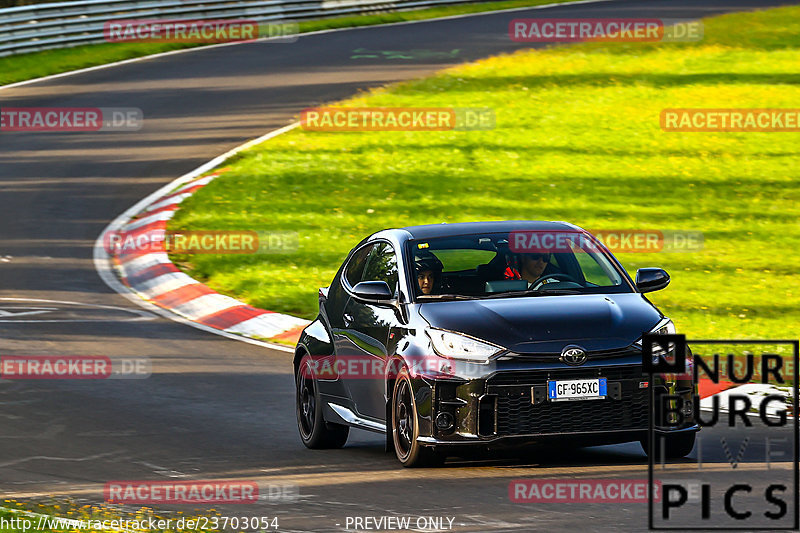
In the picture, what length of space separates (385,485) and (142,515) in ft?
5.15

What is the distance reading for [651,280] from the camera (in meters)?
10.5

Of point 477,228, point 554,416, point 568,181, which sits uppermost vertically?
point 568,181

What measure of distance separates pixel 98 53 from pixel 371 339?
27154 millimetres

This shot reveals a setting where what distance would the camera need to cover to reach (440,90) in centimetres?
2984

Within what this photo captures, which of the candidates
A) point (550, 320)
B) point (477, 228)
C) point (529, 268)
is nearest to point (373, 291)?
point (477, 228)

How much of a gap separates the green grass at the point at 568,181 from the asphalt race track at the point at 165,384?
1.55 m

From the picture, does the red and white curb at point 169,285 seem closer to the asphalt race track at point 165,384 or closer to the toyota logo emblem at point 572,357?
the asphalt race track at point 165,384

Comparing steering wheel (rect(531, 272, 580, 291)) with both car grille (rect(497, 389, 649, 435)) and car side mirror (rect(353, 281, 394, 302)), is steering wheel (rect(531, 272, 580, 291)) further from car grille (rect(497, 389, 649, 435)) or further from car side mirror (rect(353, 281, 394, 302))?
car grille (rect(497, 389, 649, 435))

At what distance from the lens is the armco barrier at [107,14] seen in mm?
35281

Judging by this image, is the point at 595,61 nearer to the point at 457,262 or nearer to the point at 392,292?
the point at 457,262

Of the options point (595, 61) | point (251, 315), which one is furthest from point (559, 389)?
point (595, 61)

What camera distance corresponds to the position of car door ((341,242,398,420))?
34.0ft

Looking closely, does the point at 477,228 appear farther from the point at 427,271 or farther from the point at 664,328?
the point at 664,328

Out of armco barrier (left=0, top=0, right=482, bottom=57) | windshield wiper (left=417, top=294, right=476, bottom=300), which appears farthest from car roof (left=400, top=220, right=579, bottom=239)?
armco barrier (left=0, top=0, right=482, bottom=57)
